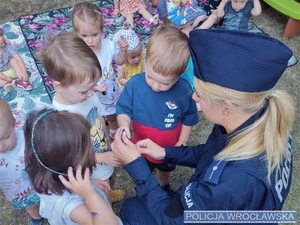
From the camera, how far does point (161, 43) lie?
212cm

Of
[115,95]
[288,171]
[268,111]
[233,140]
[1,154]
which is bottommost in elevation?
[115,95]

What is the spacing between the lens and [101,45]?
9.82 feet

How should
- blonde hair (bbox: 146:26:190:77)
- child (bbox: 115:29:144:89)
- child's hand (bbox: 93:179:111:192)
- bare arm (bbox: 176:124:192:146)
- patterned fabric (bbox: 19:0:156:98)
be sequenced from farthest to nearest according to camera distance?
patterned fabric (bbox: 19:0:156:98) → child (bbox: 115:29:144:89) → bare arm (bbox: 176:124:192:146) → child's hand (bbox: 93:179:111:192) → blonde hair (bbox: 146:26:190:77)

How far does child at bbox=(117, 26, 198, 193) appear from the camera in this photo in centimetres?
212

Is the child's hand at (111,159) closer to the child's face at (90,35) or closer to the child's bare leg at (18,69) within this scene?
the child's face at (90,35)

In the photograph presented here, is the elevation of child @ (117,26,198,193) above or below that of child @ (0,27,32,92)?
above

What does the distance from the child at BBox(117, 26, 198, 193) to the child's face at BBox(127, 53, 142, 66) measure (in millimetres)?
947

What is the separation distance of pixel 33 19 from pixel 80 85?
2688mm

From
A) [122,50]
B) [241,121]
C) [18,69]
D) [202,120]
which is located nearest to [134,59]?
[122,50]

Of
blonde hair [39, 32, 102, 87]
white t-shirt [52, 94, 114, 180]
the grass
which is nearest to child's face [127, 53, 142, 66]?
the grass

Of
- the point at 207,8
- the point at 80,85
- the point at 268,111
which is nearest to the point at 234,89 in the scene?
the point at 268,111

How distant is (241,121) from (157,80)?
2.09ft

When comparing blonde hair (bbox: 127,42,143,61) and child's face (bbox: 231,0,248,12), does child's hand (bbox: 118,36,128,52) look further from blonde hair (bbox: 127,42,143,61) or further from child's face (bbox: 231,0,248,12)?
child's face (bbox: 231,0,248,12)

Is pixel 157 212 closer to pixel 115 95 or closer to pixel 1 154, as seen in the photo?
pixel 1 154
